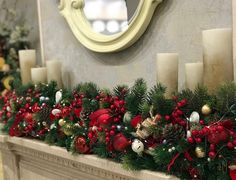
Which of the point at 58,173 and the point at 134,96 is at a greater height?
the point at 134,96

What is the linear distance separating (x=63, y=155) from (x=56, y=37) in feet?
1.99

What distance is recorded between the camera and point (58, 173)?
1.55m

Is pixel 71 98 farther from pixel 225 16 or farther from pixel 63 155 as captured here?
pixel 225 16

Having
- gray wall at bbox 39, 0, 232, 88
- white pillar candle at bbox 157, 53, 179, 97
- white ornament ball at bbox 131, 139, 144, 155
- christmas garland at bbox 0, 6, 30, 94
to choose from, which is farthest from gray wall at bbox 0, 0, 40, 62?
white ornament ball at bbox 131, 139, 144, 155

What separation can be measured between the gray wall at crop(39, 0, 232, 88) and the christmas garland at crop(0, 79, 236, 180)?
0.52ft

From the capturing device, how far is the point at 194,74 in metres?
1.13

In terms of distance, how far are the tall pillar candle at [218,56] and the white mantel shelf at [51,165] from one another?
299 millimetres

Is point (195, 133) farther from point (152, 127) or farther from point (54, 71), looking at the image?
point (54, 71)

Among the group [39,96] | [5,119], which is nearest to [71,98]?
[39,96]

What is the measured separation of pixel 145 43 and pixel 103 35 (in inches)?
7.8

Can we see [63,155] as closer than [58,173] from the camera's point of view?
Yes

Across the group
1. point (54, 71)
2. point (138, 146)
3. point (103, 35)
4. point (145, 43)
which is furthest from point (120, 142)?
point (54, 71)

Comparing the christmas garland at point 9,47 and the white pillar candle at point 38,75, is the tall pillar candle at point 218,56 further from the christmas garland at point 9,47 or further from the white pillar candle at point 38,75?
the christmas garland at point 9,47

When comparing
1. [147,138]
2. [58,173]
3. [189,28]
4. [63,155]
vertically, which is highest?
[189,28]
